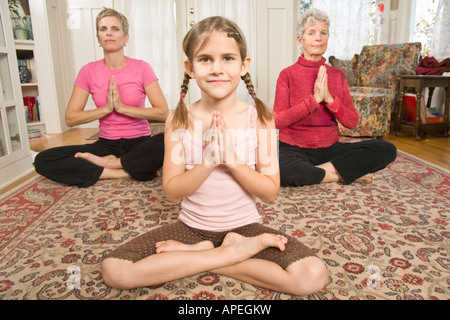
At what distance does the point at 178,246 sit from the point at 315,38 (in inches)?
54.2

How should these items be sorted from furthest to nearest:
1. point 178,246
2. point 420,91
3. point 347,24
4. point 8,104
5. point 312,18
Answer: point 347,24 < point 420,91 < point 8,104 < point 312,18 < point 178,246

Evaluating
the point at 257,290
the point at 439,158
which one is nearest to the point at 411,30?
the point at 439,158

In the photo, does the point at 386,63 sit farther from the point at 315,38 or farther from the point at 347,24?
→ the point at 315,38

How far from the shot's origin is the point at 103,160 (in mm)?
2197

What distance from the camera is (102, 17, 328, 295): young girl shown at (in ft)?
3.36

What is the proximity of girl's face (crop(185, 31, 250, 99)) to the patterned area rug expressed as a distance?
1.92ft

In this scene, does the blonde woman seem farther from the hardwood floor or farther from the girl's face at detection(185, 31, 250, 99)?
the girl's face at detection(185, 31, 250, 99)

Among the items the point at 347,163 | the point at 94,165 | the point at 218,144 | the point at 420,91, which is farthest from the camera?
the point at 420,91

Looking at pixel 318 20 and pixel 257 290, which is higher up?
pixel 318 20

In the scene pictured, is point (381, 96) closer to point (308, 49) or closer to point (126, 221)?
point (308, 49)

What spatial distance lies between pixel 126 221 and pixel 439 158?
229 cm

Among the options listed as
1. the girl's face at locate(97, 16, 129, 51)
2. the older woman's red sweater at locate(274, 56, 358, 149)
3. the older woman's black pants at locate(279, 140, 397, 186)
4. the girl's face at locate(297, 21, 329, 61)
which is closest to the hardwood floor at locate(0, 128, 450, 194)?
the older woman's black pants at locate(279, 140, 397, 186)

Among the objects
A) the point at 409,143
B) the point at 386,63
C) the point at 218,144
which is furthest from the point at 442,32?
the point at 218,144

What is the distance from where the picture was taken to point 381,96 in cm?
348
